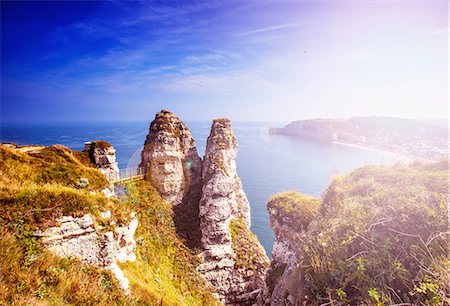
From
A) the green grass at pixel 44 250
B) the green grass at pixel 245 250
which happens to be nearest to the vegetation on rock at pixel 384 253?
the green grass at pixel 44 250

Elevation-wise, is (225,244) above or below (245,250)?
above

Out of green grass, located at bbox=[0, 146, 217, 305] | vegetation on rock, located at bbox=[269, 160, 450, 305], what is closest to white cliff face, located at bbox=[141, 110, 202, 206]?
green grass, located at bbox=[0, 146, 217, 305]

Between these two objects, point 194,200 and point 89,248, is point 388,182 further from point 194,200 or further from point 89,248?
point 194,200

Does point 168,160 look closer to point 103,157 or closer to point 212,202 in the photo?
point 103,157

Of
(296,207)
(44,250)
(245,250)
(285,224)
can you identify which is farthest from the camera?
(245,250)

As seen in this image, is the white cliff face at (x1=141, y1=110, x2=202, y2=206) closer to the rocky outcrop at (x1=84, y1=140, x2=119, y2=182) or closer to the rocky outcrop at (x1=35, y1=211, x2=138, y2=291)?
the rocky outcrop at (x1=84, y1=140, x2=119, y2=182)

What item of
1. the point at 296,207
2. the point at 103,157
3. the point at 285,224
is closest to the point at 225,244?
the point at 285,224

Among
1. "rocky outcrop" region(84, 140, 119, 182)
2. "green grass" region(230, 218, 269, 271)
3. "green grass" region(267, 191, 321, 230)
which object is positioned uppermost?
"rocky outcrop" region(84, 140, 119, 182)

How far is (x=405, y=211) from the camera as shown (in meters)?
10.4

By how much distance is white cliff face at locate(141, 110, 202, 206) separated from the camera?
33312 mm

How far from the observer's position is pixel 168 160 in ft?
110

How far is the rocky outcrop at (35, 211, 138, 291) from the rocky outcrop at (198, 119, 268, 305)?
16811 millimetres

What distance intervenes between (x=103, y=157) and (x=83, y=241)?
828 inches

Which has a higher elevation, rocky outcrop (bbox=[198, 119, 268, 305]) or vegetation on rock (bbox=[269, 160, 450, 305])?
vegetation on rock (bbox=[269, 160, 450, 305])
